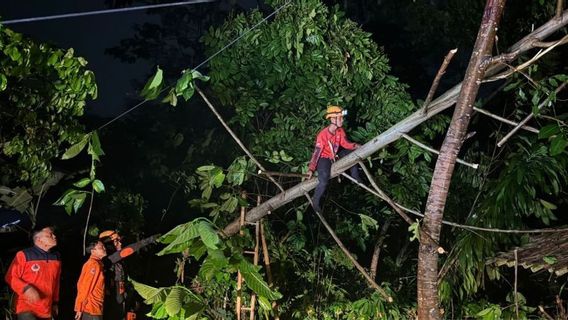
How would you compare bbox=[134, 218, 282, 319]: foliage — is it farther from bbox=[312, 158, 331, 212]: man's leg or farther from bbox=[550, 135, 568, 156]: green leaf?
bbox=[550, 135, 568, 156]: green leaf

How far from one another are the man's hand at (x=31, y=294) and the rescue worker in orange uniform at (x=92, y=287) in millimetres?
365

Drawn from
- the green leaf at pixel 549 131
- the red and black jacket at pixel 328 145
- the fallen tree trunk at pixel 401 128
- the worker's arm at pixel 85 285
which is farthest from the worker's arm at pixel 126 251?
the green leaf at pixel 549 131

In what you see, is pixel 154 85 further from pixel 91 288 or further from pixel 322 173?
pixel 91 288

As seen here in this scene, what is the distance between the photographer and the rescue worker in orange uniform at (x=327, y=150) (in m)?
4.20

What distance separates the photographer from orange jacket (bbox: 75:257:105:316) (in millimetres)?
4711

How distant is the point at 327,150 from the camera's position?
13.9ft

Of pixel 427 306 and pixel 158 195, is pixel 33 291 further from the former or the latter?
pixel 158 195

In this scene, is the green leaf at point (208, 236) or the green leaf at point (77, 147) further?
the green leaf at point (77, 147)

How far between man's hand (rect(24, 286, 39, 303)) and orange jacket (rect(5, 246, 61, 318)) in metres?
0.03

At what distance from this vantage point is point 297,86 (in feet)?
18.2

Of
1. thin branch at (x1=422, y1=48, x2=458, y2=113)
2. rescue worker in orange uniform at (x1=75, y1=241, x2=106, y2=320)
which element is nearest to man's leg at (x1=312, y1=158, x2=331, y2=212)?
thin branch at (x1=422, y1=48, x2=458, y2=113)

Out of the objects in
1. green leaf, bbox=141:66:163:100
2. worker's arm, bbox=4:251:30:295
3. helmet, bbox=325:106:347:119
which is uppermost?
helmet, bbox=325:106:347:119

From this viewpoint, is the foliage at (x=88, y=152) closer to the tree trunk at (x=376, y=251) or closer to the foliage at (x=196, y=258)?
the foliage at (x=196, y=258)

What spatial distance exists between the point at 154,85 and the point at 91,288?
2299 mm
